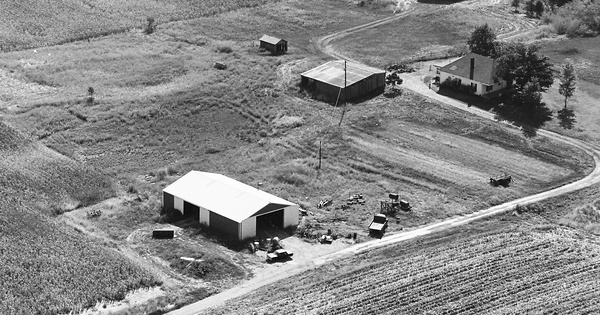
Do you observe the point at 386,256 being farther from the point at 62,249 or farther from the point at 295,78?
the point at 295,78

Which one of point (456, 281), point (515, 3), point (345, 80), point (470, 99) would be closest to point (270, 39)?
point (345, 80)

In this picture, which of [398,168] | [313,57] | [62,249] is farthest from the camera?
[313,57]

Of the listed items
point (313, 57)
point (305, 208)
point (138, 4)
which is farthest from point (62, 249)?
point (138, 4)

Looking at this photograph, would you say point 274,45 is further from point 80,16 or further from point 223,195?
point 223,195

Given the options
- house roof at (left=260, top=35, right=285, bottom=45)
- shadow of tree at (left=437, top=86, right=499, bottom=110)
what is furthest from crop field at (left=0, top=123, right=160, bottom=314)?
shadow of tree at (left=437, top=86, right=499, bottom=110)

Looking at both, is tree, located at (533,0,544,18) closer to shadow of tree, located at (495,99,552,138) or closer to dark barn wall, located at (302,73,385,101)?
shadow of tree, located at (495,99,552,138)

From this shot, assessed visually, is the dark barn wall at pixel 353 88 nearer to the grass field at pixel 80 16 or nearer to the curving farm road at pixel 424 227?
the curving farm road at pixel 424 227

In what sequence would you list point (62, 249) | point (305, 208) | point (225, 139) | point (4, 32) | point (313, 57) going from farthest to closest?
point (4, 32) → point (313, 57) → point (225, 139) → point (305, 208) → point (62, 249)
